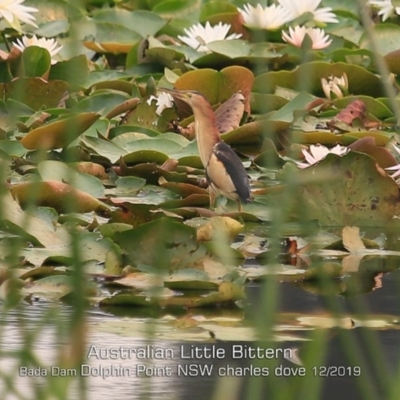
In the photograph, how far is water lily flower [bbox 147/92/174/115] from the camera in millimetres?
4672

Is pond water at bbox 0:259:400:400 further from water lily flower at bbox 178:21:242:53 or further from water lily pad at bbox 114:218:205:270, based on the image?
water lily flower at bbox 178:21:242:53

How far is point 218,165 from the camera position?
3787 millimetres

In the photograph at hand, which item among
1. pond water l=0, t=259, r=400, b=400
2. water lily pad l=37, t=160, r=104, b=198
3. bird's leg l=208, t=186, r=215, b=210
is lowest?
pond water l=0, t=259, r=400, b=400

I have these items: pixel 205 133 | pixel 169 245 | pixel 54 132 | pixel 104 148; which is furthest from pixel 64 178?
pixel 169 245

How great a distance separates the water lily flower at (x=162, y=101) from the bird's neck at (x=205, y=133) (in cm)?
53

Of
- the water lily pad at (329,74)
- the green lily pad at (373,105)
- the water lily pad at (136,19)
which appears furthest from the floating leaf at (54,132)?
the water lily pad at (136,19)

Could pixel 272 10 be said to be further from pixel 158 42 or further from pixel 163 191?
pixel 163 191

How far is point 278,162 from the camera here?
4344 millimetres

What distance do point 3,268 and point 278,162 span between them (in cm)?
162

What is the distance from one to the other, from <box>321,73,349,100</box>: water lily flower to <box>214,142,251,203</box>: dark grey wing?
133 centimetres

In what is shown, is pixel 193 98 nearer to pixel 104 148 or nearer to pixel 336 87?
pixel 104 148

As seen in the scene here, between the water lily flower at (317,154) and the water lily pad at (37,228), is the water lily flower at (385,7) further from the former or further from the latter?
the water lily pad at (37,228)

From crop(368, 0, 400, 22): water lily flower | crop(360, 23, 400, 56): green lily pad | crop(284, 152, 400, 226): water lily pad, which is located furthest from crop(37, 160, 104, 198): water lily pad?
crop(360, 23, 400, 56): green lily pad

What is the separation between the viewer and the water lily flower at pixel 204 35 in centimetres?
548
